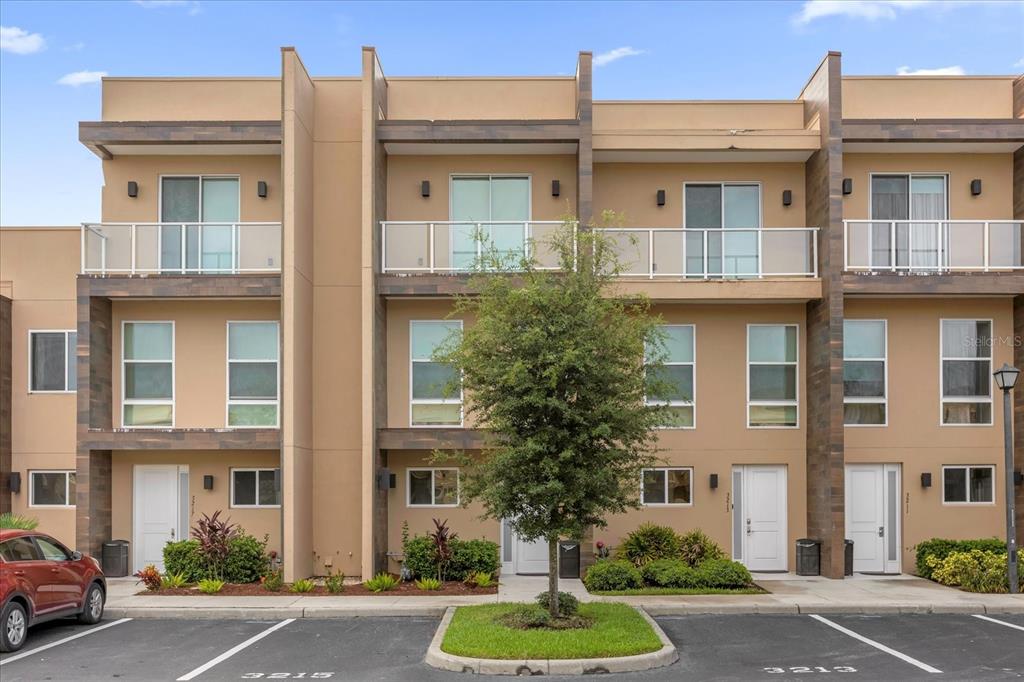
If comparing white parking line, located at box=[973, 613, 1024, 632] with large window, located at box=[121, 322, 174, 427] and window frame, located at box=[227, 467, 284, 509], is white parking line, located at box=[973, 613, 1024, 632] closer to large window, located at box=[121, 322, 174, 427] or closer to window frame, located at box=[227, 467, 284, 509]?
window frame, located at box=[227, 467, 284, 509]

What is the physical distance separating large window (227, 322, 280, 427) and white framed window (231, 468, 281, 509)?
0.99 m

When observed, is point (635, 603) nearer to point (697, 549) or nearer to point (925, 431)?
point (697, 549)

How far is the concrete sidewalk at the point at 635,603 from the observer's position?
13859 millimetres

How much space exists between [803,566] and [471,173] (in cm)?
999

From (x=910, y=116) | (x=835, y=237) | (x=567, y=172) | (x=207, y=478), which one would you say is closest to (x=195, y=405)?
(x=207, y=478)

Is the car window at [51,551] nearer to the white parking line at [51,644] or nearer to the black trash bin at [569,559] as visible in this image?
the white parking line at [51,644]

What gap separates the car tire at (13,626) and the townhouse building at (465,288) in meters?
5.32

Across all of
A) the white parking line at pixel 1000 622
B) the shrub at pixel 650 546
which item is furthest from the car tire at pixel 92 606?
the white parking line at pixel 1000 622

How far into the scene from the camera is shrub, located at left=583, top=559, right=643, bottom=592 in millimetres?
15383

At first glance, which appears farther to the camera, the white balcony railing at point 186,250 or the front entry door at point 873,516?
the front entry door at point 873,516

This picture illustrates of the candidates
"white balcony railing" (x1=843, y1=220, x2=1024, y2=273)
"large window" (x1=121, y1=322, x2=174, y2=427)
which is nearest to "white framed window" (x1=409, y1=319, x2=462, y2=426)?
"large window" (x1=121, y1=322, x2=174, y2=427)

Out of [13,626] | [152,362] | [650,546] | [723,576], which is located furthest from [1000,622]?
[152,362]

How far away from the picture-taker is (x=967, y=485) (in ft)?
58.7

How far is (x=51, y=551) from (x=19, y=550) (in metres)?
0.77
